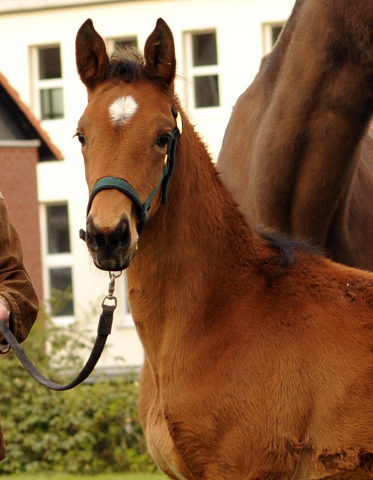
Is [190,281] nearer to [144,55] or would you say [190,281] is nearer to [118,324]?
[144,55]

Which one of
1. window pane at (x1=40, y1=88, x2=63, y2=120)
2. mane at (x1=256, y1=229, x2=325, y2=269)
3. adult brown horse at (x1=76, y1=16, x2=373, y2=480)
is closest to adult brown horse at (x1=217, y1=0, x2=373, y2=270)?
mane at (x1=256, y1=229, x2=325, y2=269)

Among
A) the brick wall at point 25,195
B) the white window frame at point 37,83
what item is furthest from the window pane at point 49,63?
the brick wall at point 25,195

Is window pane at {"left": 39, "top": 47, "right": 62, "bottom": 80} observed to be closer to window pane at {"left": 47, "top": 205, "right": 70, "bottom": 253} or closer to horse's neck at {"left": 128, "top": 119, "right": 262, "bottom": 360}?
window pane at {"left": 47, "top": 205, "right": 70, "bottom": 253}

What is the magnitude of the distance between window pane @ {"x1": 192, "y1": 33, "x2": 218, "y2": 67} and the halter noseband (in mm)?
16447

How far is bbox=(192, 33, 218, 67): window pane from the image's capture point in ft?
66.2

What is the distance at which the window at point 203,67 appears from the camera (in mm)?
20047

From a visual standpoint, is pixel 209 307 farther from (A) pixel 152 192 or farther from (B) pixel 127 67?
(B) pixel 127 67

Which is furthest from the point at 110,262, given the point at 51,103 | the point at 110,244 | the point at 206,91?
the point at 51,103

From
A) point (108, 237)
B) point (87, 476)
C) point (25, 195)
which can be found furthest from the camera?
point (25, 195)

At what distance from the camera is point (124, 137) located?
12.4ft

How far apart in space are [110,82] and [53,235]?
56.6ft

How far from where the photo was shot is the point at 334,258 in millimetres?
4953

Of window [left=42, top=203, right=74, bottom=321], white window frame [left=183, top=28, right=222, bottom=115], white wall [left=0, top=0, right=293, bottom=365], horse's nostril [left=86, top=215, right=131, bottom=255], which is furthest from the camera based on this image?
window [left=42, top=203, right=74, bottom=321]

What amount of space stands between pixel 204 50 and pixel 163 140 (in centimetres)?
1669
